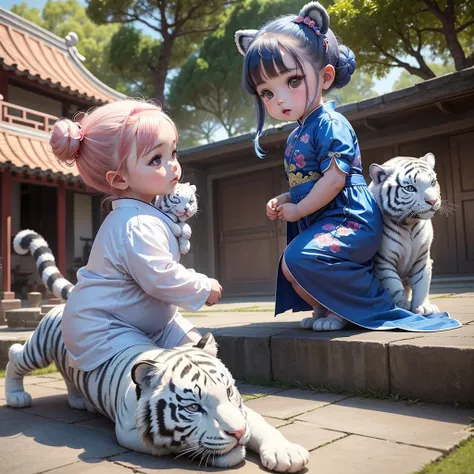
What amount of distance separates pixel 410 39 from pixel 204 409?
13.8 metres

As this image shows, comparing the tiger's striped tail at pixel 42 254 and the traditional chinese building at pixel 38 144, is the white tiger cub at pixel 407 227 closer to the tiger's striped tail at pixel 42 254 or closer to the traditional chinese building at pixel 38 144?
the tiger's striped tail at pixel 42 254

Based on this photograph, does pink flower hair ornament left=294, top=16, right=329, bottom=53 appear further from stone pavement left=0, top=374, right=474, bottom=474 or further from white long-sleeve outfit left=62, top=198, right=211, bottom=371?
stone pavement left=0, top=374, right=474, bottom=474

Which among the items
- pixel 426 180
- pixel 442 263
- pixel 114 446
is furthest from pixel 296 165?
pixel 442 263

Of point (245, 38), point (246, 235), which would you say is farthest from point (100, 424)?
point (246, 235)

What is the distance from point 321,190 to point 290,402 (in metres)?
1.02

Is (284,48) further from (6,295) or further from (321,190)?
(6,295)

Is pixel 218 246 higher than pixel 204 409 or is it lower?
higher

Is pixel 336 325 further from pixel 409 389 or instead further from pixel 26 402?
pixel 26 402

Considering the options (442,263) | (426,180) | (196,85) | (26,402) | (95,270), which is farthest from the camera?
(196,85)

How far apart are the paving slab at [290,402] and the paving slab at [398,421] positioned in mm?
59

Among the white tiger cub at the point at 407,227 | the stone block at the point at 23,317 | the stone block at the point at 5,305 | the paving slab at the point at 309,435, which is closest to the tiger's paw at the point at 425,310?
the white tiger cub at the point at 407,227

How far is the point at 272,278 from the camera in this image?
9.72m

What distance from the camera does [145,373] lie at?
1.61 m

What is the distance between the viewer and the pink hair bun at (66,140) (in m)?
2.07
